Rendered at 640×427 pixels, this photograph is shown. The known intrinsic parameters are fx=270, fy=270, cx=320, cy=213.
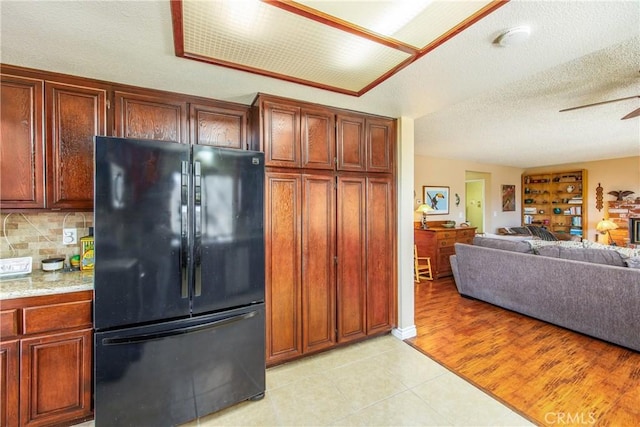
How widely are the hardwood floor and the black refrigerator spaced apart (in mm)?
1773

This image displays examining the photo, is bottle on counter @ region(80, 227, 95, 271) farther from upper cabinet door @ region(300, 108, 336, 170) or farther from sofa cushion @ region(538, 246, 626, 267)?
sofa cushion @ region(538, 246, 626, 267)

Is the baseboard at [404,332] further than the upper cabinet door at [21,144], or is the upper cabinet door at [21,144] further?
the baseboard at [404,332]

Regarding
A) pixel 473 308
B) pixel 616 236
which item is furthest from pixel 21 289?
pixel 616 236

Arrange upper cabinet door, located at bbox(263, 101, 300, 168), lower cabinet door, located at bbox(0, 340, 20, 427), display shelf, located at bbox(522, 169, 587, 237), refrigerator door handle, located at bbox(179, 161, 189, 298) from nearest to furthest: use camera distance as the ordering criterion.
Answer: lower cabinet door, located at bbox(0, 340, 20, 427), refrigerator door handle, located at bbox(179, 161, 189, 298), upper cabinet door, located at bbox(263, 101, 300, 168), display shelf, located at bbox(522, 169, 587, 237)

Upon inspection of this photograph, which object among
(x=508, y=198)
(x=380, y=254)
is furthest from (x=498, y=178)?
(x=380, y=254)

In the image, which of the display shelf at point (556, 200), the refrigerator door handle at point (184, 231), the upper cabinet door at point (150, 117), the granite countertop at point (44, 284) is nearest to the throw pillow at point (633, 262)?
the refrigerator door handle at point (184, 231)

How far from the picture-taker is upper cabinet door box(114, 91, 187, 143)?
1.98 metres

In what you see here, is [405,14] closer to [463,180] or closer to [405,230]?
[405,230]

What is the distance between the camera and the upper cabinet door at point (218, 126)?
7.23 feet

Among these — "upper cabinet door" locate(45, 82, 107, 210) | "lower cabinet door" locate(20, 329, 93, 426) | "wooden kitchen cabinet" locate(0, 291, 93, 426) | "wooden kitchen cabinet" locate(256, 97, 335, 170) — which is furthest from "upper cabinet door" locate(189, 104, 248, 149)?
"lower cabinet door" locate(20, 329, 93, 426)

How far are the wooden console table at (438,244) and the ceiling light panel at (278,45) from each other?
148 inches

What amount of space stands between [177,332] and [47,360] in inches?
28.8

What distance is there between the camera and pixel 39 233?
2016mm

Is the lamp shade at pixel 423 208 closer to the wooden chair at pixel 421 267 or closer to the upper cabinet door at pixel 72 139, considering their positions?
the wooden chair at pixel 421 267
